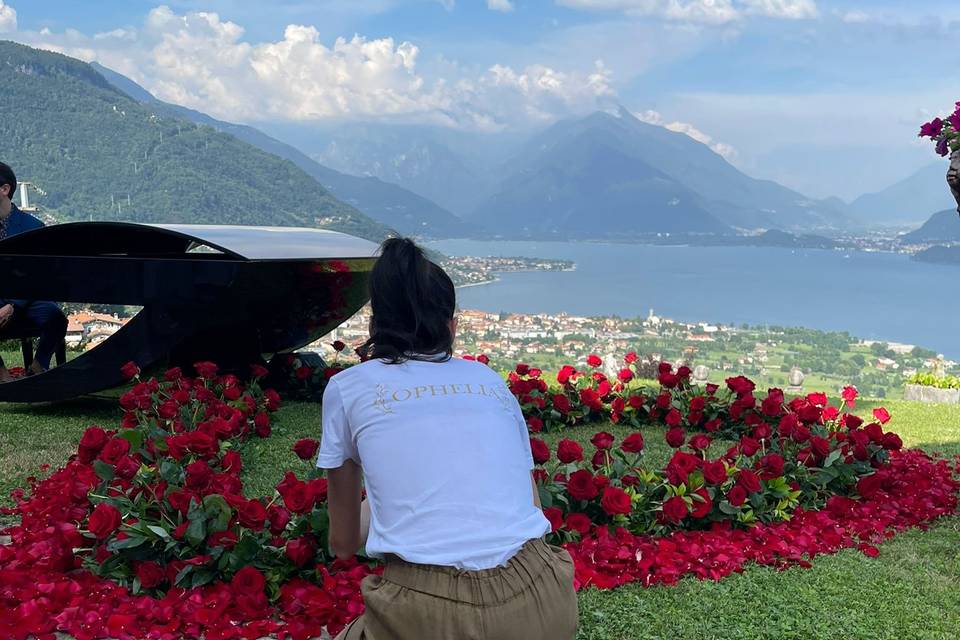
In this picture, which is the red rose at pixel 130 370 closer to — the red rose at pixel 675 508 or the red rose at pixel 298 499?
the red rose at pixel 298 499

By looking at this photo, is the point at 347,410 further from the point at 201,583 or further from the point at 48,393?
the point at 48,393

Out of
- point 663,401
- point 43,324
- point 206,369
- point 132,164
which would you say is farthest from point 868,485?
point 132,164

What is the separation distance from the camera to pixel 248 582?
3.07 meters

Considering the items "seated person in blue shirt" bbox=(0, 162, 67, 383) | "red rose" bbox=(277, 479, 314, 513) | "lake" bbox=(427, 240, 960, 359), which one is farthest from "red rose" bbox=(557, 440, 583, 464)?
"lake" bbox=(427, 240, 960, 359)

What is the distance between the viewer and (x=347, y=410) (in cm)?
209

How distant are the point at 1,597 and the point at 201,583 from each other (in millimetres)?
694

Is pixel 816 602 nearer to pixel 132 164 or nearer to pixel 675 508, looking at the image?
pixel 675 508

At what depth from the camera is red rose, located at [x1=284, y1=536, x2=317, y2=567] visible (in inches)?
125

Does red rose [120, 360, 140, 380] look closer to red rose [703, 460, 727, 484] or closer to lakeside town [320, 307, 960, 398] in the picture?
red rose [703, 460, 727, 484]

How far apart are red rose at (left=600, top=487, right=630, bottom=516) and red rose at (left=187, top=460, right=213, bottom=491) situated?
62.5 inches

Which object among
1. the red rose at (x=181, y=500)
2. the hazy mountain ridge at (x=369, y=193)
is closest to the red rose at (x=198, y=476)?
the red rose at (x=181, y=500)

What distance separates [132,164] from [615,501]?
7272cm

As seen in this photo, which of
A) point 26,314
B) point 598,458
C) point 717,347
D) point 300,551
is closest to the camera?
point 300,551

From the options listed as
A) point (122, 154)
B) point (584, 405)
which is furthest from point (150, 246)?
point (122, 154)
